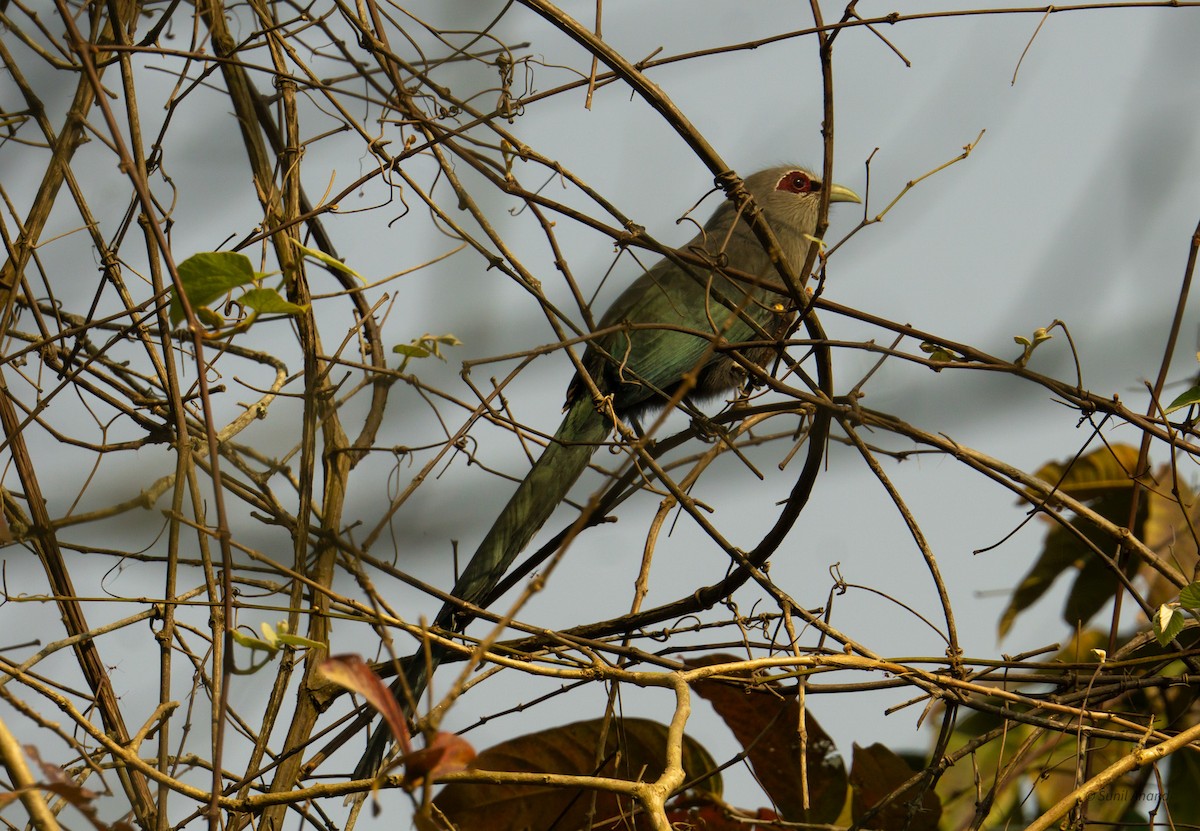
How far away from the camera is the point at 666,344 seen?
4.84 meters

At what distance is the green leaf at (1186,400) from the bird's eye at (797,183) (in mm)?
4187

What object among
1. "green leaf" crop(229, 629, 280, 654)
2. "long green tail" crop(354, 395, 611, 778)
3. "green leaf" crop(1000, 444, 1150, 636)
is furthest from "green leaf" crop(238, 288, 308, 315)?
"green leaf" crop(1000, 444, 1150, 636)

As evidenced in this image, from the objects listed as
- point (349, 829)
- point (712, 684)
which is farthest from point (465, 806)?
point (712, 684)

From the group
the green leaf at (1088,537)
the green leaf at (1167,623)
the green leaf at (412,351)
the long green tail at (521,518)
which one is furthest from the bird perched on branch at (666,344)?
the green leaf at (1088,537)

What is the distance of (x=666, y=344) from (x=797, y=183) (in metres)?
2.07

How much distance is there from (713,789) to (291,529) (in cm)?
122

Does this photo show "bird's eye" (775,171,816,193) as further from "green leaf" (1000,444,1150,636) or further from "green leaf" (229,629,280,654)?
"green leaf" (229,629,280,654)

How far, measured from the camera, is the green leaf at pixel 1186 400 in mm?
2381

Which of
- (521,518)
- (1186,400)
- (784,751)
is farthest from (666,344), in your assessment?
(1186,400)

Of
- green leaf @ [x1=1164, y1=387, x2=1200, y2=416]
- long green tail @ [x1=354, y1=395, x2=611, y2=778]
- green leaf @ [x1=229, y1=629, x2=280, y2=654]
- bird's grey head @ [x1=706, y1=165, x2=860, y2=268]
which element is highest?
bird's grey head @ [x1=706, y1=165, x2=860, y2=268]

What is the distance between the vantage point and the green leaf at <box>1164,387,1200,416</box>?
238cm

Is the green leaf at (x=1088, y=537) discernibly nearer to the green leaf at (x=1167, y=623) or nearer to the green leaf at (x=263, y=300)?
the green leaf at (x=1167, y=623)

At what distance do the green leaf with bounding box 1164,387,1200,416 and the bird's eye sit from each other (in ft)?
13.7

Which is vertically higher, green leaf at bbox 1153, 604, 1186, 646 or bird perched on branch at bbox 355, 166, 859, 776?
bird perched on branch at bbox 355, 166, 859, 776
